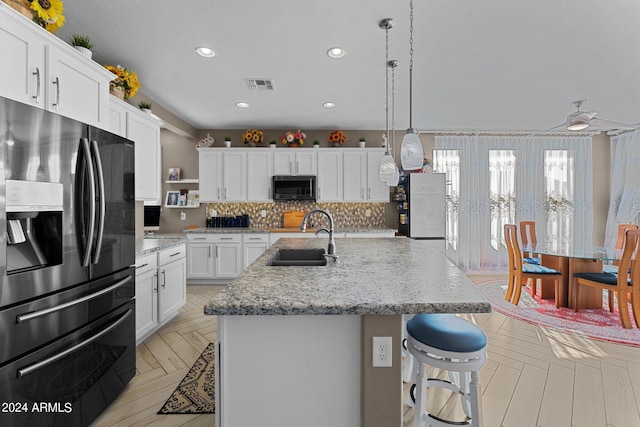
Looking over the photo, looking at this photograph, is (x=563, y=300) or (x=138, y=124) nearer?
(x=138, y=124)

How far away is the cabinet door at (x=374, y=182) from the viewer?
531 cm

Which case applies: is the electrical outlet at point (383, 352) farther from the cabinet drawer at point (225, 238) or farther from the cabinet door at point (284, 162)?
the cabinet door at point (284, 162)

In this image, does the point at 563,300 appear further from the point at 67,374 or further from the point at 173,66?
the point at 173,66

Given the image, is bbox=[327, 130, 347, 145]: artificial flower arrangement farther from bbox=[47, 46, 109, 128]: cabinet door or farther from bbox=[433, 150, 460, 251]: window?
bbox=[47, 46, 109, 128]: cabinet door

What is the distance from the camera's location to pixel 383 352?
124 centimetres

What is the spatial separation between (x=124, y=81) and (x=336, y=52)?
1.98 meters

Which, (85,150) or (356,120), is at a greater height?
(356,120)

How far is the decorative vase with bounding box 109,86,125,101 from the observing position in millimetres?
2730

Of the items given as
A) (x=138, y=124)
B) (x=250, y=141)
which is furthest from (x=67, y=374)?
(x=250, y=141)

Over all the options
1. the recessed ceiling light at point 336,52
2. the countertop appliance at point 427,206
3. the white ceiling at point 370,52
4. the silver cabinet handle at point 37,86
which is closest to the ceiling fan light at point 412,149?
the white ceiling at point 370,52

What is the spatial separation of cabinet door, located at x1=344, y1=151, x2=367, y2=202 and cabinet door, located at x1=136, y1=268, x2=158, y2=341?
332 centimetres

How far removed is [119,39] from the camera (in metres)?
2.59

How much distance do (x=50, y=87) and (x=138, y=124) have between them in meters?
1.30

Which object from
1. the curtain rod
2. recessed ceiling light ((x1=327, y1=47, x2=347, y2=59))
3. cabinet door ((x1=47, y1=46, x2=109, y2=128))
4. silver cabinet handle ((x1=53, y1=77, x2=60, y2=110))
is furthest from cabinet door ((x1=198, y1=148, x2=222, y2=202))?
the curtain rod
